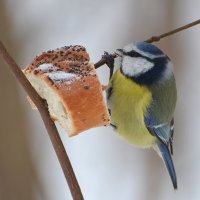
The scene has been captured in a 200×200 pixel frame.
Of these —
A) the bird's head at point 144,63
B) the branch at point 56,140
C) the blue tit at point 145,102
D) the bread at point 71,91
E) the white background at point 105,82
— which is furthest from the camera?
the white background at point 105,82

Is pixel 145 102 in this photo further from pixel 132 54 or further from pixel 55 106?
pixel 55 106

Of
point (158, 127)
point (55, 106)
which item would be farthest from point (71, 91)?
point (158, 127)

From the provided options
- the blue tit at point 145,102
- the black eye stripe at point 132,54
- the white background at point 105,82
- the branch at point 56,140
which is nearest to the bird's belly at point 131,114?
the blue tit at point 145,102

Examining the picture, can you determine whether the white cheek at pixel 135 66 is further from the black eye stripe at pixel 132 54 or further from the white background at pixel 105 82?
the white background at pixel 105 82

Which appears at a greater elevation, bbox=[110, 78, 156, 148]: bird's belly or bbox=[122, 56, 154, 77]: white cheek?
bbox=[122, 56, 154, 77]: white cheek

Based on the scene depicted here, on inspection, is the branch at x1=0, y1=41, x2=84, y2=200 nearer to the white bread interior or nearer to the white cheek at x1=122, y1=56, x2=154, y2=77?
the white bread interior

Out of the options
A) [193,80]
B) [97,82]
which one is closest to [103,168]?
[193,80]

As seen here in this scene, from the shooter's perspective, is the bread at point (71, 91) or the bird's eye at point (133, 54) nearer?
the bread at point (71, 91)

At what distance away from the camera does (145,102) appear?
1038mm

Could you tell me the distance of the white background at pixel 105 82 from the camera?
1.83 m

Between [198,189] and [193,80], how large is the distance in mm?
422

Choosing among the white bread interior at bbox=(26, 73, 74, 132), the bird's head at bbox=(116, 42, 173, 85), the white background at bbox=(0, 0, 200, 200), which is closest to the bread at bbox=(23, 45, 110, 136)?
the white bread interior at bbox=(26, 73, 74, 132)

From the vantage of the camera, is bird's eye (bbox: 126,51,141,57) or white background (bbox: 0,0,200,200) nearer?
bird's eye (bbox: 126,51,141,57)

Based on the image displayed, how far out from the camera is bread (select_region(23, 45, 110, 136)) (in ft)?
2.08
